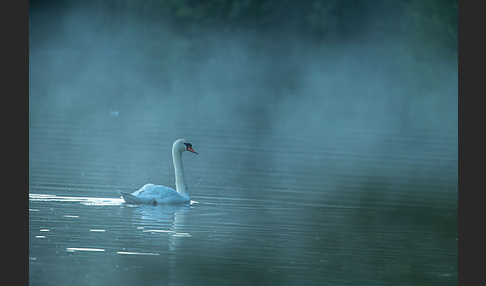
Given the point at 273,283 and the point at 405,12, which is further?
the point at 405,12

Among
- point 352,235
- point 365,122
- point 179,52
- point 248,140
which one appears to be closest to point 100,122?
point 248,140

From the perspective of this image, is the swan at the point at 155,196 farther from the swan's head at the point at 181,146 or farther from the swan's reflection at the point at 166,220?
the swan's head at the point at 181,146

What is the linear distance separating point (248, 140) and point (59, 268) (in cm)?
1371

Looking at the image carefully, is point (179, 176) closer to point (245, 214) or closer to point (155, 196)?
point (155, 196)

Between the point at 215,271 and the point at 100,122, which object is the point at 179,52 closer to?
the point at 100,122

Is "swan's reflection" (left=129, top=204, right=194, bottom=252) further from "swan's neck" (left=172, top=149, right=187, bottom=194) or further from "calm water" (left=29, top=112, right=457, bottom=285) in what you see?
"swan's neck" (left=172, top=149, right=187, bottom=194)

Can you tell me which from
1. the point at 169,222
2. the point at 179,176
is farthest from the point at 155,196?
the point at 169,222

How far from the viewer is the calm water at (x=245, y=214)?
12.8m

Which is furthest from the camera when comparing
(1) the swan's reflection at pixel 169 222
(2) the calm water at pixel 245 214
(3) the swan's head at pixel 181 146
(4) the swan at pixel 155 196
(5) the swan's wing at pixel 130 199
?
(3) the swan's head at pixel 181 146

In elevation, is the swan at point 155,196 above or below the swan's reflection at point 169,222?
above

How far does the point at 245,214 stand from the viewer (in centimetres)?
1617

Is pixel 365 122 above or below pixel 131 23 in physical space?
below

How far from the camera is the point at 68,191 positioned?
1730 centimetres

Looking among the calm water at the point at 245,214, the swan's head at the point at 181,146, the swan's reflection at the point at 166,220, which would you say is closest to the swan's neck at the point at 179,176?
the swan's head at the point at 181,146
